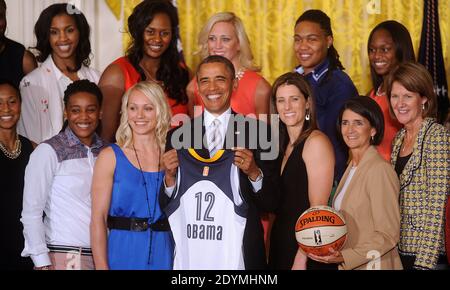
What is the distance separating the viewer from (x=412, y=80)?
4199 millimetres

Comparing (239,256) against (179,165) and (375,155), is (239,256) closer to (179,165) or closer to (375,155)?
(179,165)

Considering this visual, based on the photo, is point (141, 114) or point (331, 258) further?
point (141, 114)

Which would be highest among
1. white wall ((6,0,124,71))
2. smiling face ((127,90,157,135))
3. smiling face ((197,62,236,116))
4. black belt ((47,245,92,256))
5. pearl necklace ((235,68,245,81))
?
white wall ((6,0,124,71))

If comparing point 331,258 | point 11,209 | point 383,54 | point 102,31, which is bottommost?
point 331,258

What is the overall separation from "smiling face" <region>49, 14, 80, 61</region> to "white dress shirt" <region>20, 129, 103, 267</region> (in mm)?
799

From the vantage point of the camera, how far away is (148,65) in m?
4.89

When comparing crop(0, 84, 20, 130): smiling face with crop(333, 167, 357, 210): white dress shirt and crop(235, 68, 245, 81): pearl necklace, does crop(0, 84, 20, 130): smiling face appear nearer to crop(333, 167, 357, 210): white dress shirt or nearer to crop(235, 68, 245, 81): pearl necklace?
crop(235, 68, 245, 81): pearl necklace

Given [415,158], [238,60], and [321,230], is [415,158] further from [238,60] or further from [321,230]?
[238,60]

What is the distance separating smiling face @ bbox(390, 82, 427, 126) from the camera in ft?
13.8

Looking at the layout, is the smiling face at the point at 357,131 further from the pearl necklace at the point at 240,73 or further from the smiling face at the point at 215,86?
the pearl necklace at the point at 240,73

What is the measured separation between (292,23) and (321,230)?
2.44 meters

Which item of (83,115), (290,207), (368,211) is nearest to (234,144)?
(290,207)

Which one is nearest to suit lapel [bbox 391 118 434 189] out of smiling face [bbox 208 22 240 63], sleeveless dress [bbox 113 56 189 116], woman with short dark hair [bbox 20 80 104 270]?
smiling face [bbox 208 22 240 63]

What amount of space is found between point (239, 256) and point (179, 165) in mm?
519
